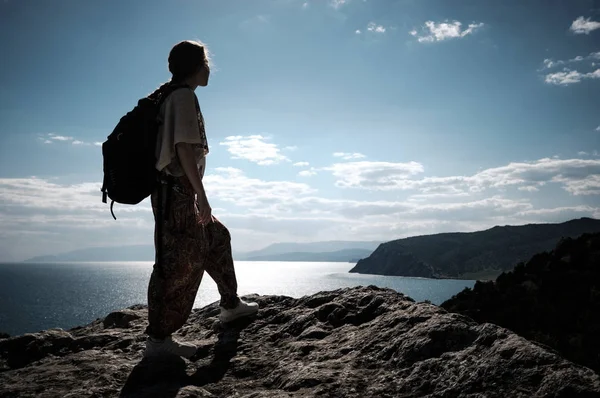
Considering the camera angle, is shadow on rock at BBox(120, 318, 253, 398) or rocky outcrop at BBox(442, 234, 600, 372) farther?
rocky outcrop at BBox(442, 234, 600, 372)

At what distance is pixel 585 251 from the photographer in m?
37.4

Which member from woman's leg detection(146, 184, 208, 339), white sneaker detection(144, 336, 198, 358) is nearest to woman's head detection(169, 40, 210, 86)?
woman's leg detection(146, 184, 208, 339)

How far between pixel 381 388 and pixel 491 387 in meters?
0.77

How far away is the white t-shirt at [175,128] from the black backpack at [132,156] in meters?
0.10

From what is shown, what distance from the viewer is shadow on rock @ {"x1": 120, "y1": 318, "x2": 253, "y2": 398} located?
3442 millimetres

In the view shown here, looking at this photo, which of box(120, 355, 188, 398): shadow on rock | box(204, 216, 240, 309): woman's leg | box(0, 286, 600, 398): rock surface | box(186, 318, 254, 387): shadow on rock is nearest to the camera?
box(0, 286, 600, 398): rock surface

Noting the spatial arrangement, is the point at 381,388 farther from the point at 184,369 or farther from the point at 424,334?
the point at 184,369

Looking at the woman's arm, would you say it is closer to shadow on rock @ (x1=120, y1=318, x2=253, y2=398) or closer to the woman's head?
the woman's head

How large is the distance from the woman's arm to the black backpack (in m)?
0.36

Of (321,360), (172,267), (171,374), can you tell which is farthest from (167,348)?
(321,360)

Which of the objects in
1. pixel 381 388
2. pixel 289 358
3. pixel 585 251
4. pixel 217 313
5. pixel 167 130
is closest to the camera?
pixel 381 388

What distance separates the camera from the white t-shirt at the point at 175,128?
421 centimetres

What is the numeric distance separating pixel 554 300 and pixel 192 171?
36277 millimetres

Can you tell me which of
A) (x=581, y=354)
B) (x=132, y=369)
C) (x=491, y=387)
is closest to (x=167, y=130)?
(x=132, y=369)
